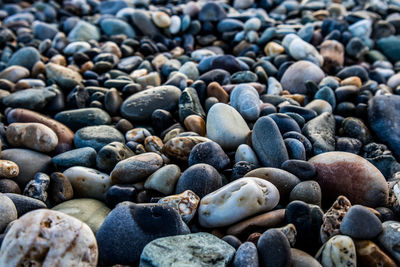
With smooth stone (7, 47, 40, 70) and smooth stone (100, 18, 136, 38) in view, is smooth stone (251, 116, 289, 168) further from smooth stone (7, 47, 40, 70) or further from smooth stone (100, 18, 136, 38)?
smooth stone (100, 18, 136, 38)

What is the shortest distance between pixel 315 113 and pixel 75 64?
2.94 m

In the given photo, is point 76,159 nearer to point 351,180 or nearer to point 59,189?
point 59,189

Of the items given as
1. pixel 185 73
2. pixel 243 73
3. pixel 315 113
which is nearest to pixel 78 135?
pixel 185 73

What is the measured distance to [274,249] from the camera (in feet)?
6.33

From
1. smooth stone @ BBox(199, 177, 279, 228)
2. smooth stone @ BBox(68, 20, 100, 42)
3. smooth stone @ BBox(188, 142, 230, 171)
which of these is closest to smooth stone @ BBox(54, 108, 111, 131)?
smooth stone @ BBox(188, 142, 230, 171)

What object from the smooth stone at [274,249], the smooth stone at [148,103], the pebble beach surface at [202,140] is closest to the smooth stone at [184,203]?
the pebble beach surface at [202,140]

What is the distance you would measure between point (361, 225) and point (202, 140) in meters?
1.33

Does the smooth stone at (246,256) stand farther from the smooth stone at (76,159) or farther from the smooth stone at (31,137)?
the smooth stone at (31,137)

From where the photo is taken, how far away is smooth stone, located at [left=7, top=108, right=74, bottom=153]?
10.6 ft

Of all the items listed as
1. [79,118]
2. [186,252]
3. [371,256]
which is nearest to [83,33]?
[79,118]

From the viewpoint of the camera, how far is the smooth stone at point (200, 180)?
2.49 meters

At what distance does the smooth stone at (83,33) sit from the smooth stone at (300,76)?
2.83 m

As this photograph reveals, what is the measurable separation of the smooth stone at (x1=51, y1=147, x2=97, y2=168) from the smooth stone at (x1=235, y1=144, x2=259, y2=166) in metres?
1.16

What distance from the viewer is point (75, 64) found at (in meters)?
4.60
